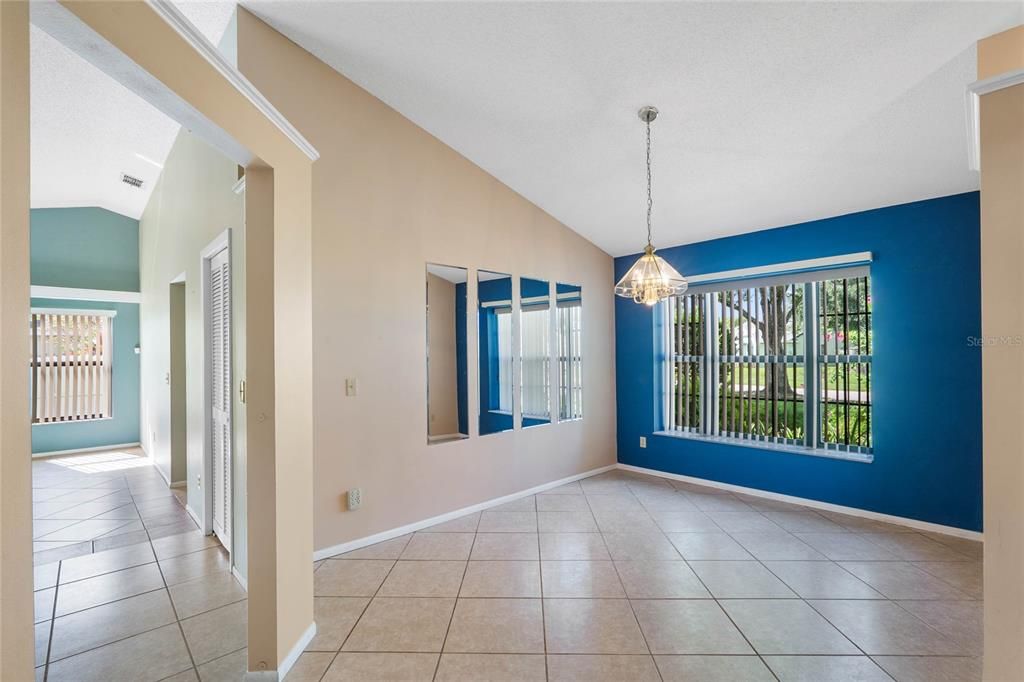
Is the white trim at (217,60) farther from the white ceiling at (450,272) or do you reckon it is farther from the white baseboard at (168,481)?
the white baseboard at (168,481)

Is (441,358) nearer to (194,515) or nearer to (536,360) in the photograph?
(536,360)

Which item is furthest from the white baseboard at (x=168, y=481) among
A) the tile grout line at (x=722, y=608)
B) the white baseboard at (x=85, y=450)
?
the tile grout line at (x=722, y=608)

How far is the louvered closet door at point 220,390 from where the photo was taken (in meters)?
3.03

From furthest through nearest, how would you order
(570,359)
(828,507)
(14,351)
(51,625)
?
(570,359) → (828,507) → (51,625) → (14,351)

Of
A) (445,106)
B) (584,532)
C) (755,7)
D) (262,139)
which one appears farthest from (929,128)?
(262,139)

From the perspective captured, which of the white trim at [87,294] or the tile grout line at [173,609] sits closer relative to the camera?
the tile grout line at [173,609]

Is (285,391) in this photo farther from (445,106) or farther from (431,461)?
(445,106)

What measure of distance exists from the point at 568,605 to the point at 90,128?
548 cm

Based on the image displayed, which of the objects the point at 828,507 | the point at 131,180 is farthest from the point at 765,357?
the point at 131,180

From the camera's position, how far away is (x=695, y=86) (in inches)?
103

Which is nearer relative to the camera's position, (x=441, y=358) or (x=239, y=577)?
(x=239, y=577)

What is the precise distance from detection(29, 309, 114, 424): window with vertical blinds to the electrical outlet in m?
5.91

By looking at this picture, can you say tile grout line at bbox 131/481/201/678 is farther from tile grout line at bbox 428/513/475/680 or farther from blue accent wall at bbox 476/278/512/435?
blue accent wall at bbox 476/278/512/435

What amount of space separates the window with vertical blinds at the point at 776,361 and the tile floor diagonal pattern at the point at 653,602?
842 millimetres
